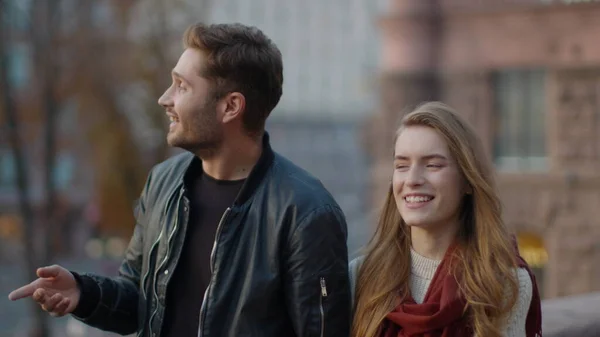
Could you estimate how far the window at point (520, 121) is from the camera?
766 inches

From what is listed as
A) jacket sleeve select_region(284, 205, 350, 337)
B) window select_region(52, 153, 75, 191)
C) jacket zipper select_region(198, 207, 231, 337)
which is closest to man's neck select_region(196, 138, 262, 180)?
jacket zipper select_region(198, 207, 231, 337)

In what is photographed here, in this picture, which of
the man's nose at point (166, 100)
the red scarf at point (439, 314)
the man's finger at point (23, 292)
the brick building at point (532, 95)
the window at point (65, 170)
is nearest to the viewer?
the red scarf at point (439, 314)

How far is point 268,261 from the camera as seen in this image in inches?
131

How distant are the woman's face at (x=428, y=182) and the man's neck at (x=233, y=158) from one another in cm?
50

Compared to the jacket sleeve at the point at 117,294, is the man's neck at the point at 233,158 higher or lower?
higher

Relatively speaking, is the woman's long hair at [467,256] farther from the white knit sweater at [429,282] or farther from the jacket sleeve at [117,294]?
the jacket sleeve at [117,294]

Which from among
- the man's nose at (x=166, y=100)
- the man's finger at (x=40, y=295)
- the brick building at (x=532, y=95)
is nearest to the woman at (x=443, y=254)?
the man's nose at (x=166, y=100)

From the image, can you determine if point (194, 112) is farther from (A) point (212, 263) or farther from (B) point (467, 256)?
(B) point (467, 256)

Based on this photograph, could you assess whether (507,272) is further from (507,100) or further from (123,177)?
(123,177)

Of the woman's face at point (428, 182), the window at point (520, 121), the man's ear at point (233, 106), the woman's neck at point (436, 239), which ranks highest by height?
the man's ear at point (233, 106)

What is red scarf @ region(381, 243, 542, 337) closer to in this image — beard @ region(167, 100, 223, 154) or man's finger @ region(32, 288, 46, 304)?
beard @ region(167, 100, 223, 154)

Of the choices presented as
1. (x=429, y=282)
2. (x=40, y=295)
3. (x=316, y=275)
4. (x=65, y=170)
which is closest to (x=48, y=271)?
(x=40, y=295)

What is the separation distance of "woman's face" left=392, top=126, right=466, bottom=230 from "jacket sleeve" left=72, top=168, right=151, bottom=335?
948 mm

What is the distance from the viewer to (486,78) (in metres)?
19.6
